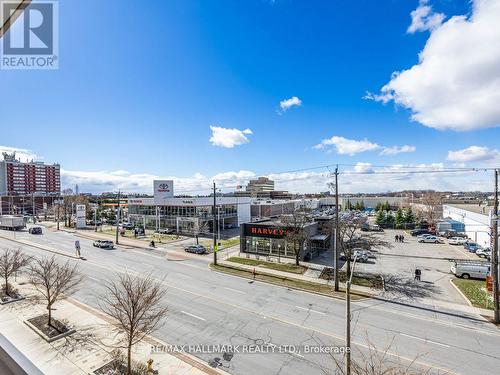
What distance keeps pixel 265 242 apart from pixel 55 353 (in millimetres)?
26231

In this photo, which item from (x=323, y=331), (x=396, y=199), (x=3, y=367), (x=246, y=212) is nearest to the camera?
(x=3, y=367)

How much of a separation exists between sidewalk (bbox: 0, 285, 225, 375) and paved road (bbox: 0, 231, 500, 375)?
122cm

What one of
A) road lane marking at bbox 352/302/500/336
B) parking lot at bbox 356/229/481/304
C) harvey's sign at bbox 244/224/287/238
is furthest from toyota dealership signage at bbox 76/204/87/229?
road lane marking at bbox 352/302/500/336

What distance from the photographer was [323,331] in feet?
52.0

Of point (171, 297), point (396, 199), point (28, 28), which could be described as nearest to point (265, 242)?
point (171, 297)

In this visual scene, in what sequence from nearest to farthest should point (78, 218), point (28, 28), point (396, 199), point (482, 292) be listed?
point (28, 28) < point (482, 292) < point (78, 218) < point (396, 199)

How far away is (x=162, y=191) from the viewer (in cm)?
5547

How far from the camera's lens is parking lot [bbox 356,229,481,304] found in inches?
896

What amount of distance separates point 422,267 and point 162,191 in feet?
152

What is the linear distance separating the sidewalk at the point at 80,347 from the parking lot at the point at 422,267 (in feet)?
62.1

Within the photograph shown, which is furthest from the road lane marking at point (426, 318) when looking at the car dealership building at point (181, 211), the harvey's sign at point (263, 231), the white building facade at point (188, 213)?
the car dealership building at point (181, 211)

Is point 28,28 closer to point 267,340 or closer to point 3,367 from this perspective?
point 3,367

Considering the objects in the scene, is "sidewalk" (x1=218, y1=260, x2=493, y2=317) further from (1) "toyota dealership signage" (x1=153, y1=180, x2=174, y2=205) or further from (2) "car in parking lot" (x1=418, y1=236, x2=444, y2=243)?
(1) "toyota dealership signage" (x1=153, y1=180, x2=174, y2=205)

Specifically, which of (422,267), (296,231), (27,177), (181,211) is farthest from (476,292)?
(27,177)
